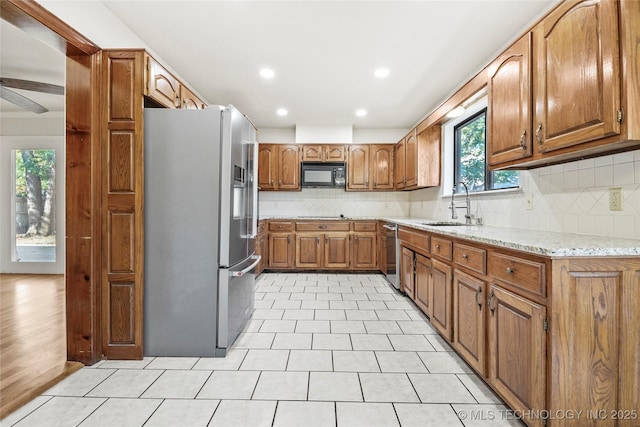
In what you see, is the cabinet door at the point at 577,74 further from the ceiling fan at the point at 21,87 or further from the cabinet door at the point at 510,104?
the ceiling fan at the point at 21,87

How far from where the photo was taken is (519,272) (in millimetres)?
1388

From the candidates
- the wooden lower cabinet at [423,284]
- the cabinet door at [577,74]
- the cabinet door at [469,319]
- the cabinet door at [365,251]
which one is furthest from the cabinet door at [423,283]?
the cabinet door at [365,251]

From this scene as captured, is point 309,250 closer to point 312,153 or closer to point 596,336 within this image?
point 312,153

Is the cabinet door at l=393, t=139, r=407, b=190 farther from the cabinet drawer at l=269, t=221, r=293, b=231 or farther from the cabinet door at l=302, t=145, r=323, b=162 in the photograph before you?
the cabinet drawer at l=269, t=221, r=293, b=231

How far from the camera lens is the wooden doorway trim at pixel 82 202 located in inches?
77.8

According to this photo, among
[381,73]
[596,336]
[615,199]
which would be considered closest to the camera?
[596,336]

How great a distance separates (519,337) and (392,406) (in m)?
0.74

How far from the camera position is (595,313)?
122cm

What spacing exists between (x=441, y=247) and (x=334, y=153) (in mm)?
3215

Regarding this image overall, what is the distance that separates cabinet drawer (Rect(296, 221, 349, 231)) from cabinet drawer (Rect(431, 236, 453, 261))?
2403mm

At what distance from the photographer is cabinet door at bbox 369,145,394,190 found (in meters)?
5.18

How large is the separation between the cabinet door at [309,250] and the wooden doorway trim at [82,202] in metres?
3.07

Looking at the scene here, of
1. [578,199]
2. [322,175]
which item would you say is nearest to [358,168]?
[322,175]

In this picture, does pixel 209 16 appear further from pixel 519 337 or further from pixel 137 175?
pixel 519 337
